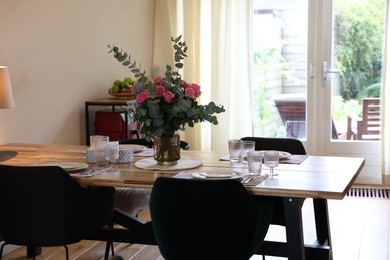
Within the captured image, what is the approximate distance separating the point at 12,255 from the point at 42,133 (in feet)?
2.90

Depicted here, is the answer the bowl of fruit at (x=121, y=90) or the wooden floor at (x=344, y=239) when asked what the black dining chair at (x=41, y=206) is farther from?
the bowl of fruit at (x=121, y=90)

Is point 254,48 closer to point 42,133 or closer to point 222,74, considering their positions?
point 222,74

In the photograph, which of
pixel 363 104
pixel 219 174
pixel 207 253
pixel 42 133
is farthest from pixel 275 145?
pixel 363 104

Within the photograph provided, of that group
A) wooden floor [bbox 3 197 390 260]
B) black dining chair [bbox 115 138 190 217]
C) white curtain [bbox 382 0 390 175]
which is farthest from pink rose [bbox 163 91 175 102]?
white curtain [bbox 382 0 390 175]

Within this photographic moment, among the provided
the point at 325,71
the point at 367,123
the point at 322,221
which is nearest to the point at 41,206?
the point at 322,221

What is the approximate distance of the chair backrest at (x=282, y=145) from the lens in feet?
11.5

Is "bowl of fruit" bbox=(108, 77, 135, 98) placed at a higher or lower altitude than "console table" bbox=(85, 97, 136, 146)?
higher

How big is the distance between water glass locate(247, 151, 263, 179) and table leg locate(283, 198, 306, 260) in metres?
0.24

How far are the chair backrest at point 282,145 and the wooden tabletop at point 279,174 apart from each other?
28 cm

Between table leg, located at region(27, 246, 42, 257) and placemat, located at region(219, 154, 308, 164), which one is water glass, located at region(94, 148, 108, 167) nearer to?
placemat, located at region(219, 154, 308, 164)

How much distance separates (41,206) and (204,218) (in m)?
0.80

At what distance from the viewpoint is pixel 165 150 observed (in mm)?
3064

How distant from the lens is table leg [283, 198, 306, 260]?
8.48ft

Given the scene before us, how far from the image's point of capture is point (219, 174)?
109 inches
